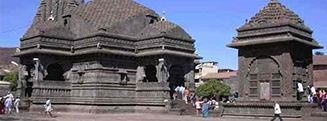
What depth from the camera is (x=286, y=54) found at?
76.0 feet

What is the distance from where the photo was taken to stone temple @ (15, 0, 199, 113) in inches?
1266

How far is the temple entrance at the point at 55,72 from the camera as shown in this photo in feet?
115

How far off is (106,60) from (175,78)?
593 centimetres

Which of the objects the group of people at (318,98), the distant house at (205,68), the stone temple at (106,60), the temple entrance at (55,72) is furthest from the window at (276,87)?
the distant house at (205,68)

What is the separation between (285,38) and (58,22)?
21827 millimetres

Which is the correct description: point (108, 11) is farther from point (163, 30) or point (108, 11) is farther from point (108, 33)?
point (163, 30)

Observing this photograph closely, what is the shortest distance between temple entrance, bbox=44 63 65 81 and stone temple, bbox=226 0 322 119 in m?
16.3

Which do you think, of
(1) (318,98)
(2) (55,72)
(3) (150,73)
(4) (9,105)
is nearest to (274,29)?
(1) (318,98)

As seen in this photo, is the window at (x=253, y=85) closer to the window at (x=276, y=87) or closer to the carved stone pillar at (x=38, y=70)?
the window at (x=276, y=87)

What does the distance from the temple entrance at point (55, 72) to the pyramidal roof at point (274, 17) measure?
1693 centimetres

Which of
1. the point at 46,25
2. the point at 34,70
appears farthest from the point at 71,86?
the point at 46,25

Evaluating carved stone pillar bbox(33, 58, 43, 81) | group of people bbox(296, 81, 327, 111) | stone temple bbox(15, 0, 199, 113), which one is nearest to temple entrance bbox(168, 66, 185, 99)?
stone temple bbox(15, 0, 199, 113)

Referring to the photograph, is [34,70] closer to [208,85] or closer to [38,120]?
[38,120]

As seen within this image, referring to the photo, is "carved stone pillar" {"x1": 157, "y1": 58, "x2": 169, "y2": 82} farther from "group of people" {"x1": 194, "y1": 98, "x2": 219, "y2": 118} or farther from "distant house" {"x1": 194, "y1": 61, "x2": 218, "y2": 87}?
"distant house" {"x1": 194, "y1": 61, "x2": 218, "y2": 87}
